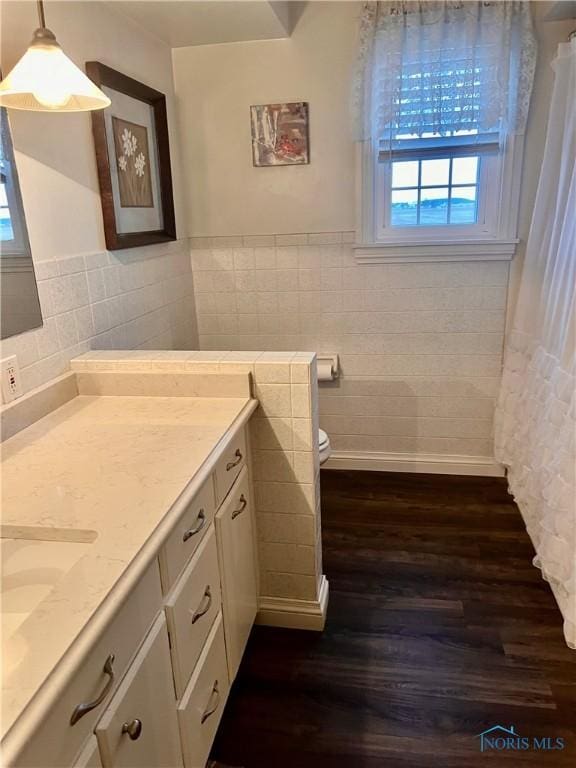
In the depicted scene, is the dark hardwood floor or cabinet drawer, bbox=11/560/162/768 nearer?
cabinet drawer, bbox=11/560/162/768

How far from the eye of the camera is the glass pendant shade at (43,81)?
1.26 meters

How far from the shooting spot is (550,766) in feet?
4.98

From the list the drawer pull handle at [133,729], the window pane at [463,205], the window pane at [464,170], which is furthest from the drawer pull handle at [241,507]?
the window pane at [464,170]

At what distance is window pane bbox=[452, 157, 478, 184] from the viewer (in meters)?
2.67

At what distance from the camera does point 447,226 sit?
108 inches

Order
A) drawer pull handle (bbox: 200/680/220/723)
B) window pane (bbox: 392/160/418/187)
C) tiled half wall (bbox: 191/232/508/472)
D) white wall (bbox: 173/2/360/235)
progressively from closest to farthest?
drawer pull handle (bbox: 200/680/220/723)
white wall (bbox: 173/2/360/235)
window pane (bbox: 392/160/418/187)
tiled half wall (bbox: 191/232/508/472)

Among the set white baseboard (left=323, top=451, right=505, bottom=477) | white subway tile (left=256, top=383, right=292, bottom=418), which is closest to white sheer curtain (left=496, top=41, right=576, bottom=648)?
white baseboard (left=323, top=451, right=505, bottom=477)

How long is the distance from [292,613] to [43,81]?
181 cm

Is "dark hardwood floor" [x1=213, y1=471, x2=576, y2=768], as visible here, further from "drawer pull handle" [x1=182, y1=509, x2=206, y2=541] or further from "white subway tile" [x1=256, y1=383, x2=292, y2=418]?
"white subway tile" [x1=256, y1=383, x2=292, y2=418]

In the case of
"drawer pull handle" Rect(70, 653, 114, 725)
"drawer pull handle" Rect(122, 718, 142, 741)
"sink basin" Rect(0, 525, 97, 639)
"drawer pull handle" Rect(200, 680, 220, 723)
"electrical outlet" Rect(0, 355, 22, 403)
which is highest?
"electrical outlet" Rect(0, 355, 22, 403)

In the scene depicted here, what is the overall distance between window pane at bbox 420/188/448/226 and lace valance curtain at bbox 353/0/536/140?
279mm

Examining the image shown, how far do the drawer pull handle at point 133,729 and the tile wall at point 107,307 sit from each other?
1000 millimetres

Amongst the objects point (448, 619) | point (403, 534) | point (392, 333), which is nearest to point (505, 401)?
point (392, 333)

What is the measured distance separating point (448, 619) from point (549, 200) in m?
1.80
